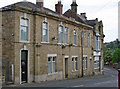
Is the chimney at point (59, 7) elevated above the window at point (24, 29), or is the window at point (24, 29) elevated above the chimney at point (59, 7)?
the chimney at point (59, 7)

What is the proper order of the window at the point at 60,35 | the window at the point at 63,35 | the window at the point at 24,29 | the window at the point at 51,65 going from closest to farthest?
the window at the point at 24,29, the window at the point at 51,65, the window at the point at 60,35, the window at the point at 63,35

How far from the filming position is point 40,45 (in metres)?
23.3

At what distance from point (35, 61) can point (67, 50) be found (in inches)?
291

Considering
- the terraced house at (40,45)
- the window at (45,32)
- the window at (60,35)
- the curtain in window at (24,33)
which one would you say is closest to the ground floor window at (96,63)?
the terraced house at (40,45)

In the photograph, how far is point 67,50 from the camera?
29078 millimetres

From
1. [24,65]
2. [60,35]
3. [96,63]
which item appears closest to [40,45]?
[24,65]

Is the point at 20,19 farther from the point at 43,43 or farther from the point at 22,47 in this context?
the point at 43,43

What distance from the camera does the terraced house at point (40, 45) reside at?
67.4ft

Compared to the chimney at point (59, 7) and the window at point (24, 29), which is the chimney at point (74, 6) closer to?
the chimney at point (59, 7)

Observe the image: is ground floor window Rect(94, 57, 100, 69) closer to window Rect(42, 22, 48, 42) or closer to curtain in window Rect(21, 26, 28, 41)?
window Rect(42, 22, 48, 42)

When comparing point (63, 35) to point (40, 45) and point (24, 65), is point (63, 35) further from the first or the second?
point (24, 65)

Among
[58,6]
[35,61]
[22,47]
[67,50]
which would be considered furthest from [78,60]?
[22,47]

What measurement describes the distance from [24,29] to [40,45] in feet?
8.78

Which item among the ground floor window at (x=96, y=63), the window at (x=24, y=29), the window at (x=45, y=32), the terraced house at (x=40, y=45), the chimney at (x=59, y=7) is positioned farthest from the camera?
the ground floor window at (x=96, y=63)
